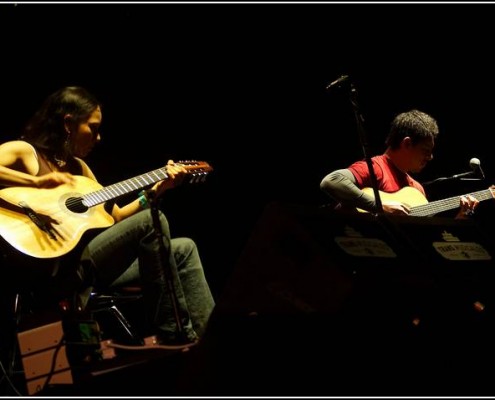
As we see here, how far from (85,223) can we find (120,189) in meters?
0.27

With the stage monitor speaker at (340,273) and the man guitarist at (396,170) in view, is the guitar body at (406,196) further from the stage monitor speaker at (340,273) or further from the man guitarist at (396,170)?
the stage monitor speaker at (340,273)

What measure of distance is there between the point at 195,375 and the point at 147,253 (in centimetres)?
136

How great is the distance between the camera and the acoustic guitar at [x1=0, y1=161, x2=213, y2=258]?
8.23ft

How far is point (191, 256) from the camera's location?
9.45 feet

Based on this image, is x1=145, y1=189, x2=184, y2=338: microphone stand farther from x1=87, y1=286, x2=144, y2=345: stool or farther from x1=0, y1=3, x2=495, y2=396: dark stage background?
x1=0, y1=3, x2=495, y2=396: dark stage background

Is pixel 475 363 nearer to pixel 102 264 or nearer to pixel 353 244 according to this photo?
pixel 353 244

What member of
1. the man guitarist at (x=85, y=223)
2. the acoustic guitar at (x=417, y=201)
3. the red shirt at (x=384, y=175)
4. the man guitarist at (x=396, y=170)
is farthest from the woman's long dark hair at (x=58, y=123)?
the acoustic guitar at (x=417, y=201)

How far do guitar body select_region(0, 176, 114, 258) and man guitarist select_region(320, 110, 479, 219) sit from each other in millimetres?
1471

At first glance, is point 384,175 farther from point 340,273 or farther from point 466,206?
point 340,273

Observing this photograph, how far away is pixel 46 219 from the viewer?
2.62 meters


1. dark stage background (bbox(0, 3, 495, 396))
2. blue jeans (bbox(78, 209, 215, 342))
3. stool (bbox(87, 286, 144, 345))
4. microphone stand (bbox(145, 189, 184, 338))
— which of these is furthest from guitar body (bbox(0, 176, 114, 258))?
dark stage background (bbox(0, 3, 495, 396))

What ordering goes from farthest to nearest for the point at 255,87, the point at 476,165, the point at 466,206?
the point at 255,87 → the point at 466,206 → the point at 476,165

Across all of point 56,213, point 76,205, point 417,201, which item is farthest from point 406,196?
point 56,213

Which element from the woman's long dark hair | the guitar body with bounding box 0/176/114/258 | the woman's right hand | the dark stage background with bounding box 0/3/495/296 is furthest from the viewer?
the dark stage background with bounding box 0/3/495/296
